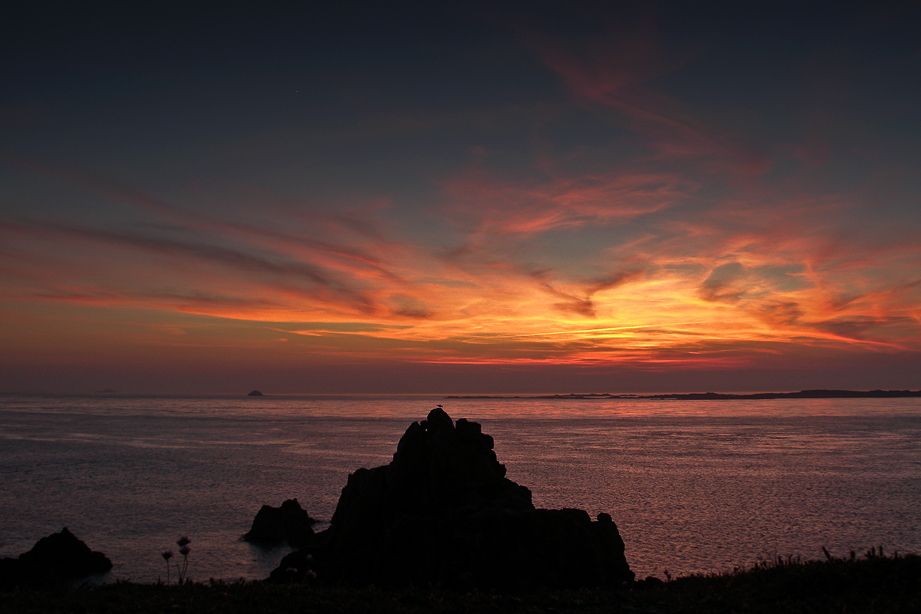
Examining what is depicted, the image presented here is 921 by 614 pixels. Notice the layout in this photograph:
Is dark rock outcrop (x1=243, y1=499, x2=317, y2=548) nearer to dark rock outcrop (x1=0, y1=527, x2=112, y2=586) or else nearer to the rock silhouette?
the rock silhouette

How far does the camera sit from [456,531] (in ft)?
90.7

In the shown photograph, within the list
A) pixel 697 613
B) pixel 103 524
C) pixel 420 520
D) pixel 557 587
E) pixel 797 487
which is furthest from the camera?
pixel 797 487

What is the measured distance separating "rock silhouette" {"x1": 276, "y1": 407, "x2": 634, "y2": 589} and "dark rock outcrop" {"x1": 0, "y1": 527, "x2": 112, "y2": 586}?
1188 cm

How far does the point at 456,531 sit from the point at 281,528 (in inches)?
683

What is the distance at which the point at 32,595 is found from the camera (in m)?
17.4

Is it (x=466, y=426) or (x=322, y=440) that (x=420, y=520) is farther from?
(x=322, y=440)

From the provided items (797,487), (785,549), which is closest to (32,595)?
(785,549)

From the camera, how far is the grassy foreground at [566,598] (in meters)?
15.7

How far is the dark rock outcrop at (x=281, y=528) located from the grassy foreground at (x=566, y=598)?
2059cm

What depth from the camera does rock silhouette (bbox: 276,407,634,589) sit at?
25.6 meters

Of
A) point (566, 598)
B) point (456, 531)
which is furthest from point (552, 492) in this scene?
point (566, 598)

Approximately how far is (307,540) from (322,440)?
277 ft

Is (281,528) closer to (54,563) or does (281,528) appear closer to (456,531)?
(54,563)

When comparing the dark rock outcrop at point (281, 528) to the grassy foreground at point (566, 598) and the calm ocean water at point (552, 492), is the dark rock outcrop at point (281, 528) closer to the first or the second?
the calm ocean water at point (552, 492)
